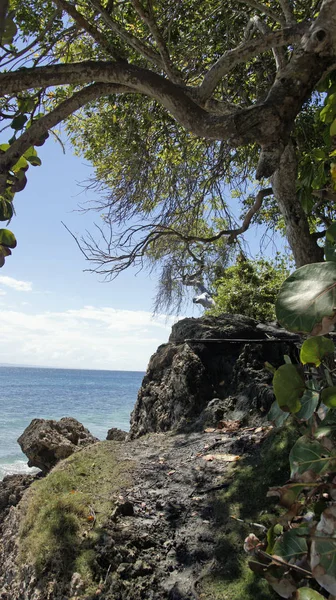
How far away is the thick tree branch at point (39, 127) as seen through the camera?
106 inches

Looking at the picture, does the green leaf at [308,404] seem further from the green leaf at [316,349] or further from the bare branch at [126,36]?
the bare branch at [126,36]

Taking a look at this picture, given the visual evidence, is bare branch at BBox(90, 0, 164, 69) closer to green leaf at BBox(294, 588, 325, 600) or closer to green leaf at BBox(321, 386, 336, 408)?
green leaf at BBox(321, 386, 336, 408)

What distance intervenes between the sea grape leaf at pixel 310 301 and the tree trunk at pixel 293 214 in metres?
5.61

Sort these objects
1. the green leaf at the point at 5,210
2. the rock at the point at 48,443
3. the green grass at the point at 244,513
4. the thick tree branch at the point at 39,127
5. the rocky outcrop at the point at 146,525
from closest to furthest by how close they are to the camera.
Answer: the green leaf at the point at 5,210, the thick tree branch at the point at 39,127, the green grass at the point at 244,513, the rocky outcrop at the point at 146,525, the rock at the point at 48,443

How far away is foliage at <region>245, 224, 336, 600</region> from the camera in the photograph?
1012 millimetres

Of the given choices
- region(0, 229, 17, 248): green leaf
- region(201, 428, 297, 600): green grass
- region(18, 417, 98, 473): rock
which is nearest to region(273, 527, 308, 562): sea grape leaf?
region(201, 428, 297, 600): green grass

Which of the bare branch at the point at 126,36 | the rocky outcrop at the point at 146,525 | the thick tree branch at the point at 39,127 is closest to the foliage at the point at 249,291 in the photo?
the rocky outcrop at the point at 146,525

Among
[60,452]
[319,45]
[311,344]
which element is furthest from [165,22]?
[311,344]

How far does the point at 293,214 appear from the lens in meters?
6.57

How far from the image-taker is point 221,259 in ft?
32.0

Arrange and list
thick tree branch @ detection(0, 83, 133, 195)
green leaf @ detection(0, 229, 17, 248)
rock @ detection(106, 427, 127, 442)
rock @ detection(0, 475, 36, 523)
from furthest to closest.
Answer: rock @ detection(106, 427, 127, 442)
rock @ detection(0, 475, 36, 523)
thick tree branch @ detection(0, 83, 133, 195)
green leaf @ detection(0, 229, 17, 248)

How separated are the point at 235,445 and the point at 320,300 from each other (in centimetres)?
424

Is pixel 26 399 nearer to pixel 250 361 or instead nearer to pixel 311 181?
pixel 250 361

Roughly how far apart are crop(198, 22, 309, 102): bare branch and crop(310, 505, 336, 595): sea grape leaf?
3.76m
